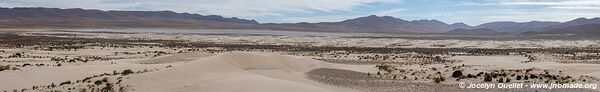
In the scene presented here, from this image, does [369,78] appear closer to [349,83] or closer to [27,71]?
[349,83]

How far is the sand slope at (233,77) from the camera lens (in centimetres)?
1761

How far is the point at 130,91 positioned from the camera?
18.4 meters

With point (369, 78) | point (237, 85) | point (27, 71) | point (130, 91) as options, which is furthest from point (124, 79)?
point (369, 78)

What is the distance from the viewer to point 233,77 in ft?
66.3

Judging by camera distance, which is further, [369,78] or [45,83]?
[369,78]

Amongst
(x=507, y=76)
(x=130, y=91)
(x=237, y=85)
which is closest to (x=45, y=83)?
(x=130, y=91)

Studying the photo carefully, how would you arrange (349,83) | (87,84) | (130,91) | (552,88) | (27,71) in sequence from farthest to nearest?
(27,71) → (349,83) → (87,84) → (130,91) → (552,88)

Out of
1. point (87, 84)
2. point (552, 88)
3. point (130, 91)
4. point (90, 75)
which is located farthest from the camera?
point (90, 75)

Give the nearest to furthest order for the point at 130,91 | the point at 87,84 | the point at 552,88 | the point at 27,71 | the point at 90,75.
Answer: the point at 552,88, the point at 130,91, the point at 87,84, the point at 90,75, the point at 27,71

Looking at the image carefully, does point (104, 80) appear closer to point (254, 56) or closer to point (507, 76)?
point (254, 56)

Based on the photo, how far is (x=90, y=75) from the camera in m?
23.3

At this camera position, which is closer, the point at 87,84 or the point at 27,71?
the point at 87,84

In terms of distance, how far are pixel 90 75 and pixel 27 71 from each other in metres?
3.24

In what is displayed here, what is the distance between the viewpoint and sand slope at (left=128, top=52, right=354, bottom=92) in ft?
57.8
